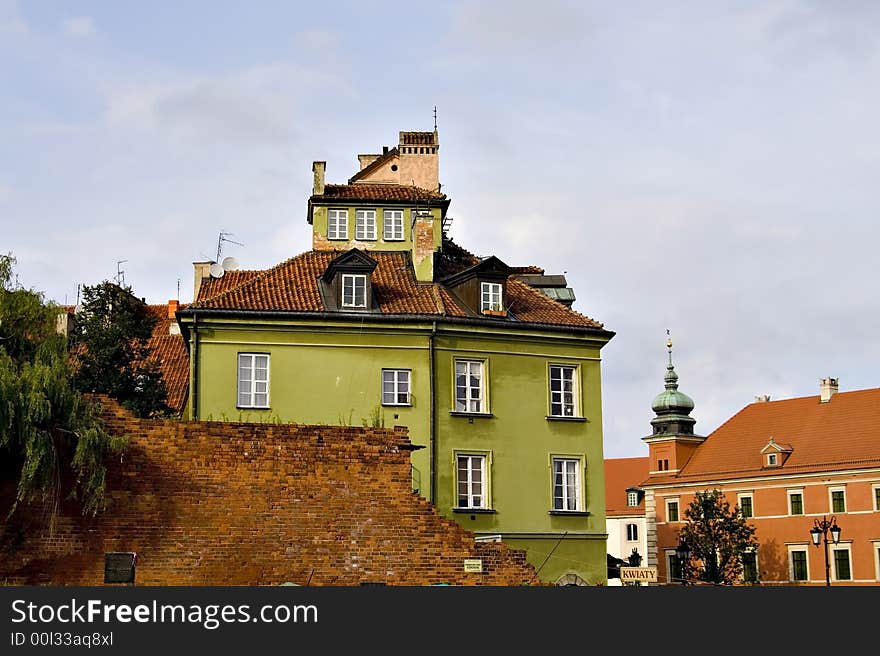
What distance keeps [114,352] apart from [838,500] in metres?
45.8

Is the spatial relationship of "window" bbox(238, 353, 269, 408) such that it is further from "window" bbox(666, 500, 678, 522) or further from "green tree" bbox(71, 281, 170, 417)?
"window" bbox(666, 500, 678, 522)

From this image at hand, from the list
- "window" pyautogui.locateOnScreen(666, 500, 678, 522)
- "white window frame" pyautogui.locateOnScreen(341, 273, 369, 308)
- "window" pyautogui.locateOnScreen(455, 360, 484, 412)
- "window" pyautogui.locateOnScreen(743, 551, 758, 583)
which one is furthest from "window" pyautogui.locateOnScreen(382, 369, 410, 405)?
"window" pyautogui.locateOnScreen(666, 500, 678, 522)

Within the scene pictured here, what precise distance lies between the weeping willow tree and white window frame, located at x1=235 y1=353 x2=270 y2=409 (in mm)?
12421

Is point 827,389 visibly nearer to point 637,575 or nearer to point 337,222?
point 637,575

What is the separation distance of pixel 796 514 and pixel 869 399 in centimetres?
782

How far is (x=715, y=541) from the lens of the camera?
64000 millimetres

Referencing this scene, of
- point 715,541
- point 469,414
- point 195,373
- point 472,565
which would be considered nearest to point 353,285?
point 469,414

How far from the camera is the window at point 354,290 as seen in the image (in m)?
35.1

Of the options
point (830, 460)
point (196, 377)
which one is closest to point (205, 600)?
point (196, 377)

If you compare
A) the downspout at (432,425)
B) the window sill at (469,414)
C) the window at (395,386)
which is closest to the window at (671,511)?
the window sill at (469,414)

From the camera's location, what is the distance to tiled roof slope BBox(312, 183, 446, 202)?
39219 millimetres

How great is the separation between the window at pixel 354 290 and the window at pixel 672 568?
4177 centimetres

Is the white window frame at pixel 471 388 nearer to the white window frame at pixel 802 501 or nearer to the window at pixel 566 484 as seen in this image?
the window at pixel 566 484

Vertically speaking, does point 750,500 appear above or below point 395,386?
below
